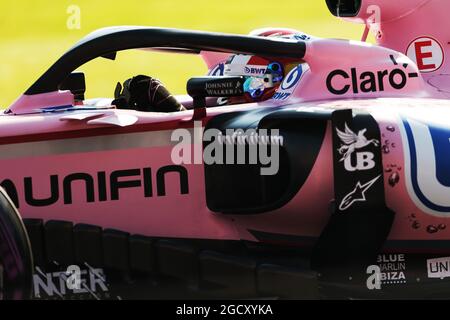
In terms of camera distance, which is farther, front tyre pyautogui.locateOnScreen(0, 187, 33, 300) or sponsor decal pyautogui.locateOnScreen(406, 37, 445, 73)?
sponsor decal pyautogui.locateOnScreen(406, 37, 445, 73)

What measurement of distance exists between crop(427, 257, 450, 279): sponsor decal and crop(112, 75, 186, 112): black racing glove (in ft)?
5.10

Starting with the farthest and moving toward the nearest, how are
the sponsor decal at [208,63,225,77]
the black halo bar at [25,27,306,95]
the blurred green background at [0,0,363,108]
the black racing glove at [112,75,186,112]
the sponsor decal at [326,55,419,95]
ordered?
1. the blurred green background at [0,0,363,108]
2. the sponsor decal at [208,63,225,77]
3. the black racing glove at [112,75,186,112]
4. the sponsor decal at [326,55,419,95]
5. the black halo bar at [25,27,306,95]

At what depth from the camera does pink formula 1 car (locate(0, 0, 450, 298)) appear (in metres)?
4.95

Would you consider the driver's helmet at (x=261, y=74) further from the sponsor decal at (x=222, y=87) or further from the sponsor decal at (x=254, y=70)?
the sponsor decal at (x=222, y=87)

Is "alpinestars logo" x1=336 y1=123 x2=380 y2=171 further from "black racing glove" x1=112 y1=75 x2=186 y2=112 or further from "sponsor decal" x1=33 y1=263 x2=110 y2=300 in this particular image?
"sponsor decal" x1=33 y1=263 x2=110 y2=300

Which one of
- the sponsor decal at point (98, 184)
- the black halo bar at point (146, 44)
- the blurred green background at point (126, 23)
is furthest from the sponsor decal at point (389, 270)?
the blurred green background at point (126, 23)

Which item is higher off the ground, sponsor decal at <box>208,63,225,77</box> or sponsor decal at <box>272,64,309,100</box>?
sponsor decal at <box>208,63,225,77</box>

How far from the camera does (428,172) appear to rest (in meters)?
4.94

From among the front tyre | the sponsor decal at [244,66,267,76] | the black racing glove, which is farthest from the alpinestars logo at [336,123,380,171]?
the front tyre

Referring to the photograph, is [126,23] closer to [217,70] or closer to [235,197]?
[217,70]

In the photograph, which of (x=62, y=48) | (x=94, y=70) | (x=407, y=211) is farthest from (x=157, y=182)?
(x=62, y=48)

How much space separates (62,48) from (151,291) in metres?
11.0
